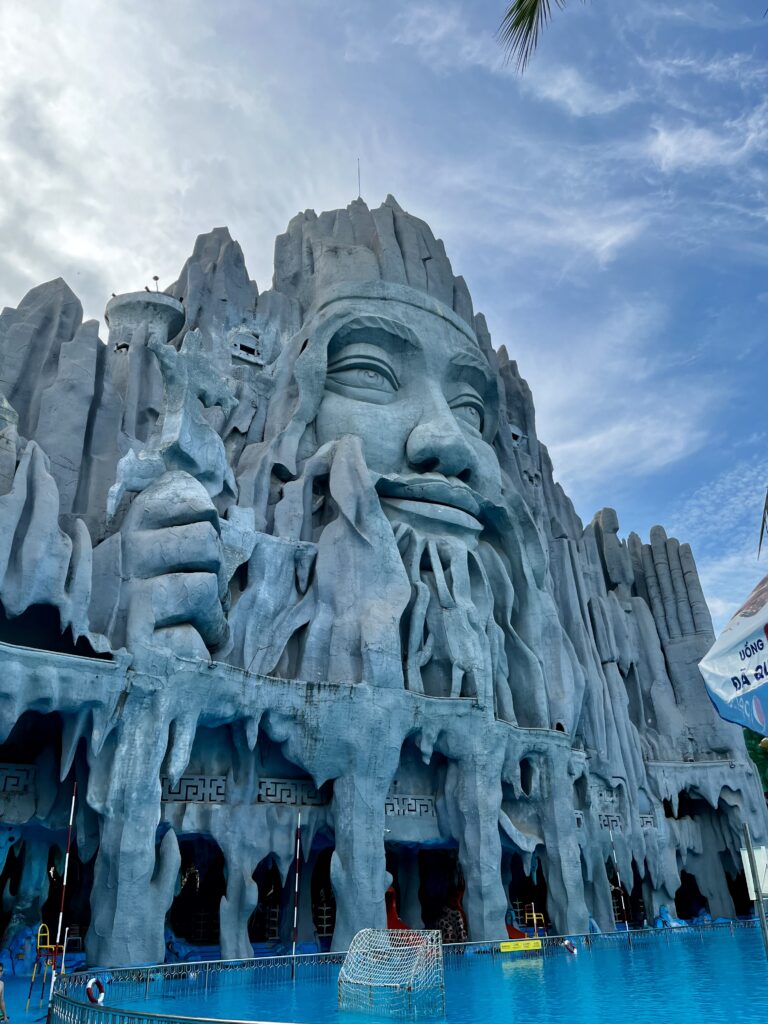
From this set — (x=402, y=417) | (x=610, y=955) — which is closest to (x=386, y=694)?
(x=610, y=955)

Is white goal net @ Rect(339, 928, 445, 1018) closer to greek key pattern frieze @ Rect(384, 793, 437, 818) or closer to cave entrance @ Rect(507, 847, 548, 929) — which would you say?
greek key pattern frieze @ Rect(384, 793, 437, 818)

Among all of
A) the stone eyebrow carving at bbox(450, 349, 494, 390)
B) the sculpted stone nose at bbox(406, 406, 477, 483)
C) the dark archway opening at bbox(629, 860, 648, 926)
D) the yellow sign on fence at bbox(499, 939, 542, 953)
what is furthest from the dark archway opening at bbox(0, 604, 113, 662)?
the dark archway opening at bbox(629, 860, 648, 926)

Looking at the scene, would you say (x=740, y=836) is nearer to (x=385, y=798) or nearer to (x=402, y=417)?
(x=385, y=798)

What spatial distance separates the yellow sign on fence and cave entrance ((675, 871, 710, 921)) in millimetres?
10984

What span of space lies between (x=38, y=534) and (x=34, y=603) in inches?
38.5

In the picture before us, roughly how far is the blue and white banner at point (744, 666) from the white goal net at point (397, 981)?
665 cm

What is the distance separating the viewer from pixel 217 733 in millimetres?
13984

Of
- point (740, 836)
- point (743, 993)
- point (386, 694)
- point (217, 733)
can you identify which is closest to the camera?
point (743, 993)

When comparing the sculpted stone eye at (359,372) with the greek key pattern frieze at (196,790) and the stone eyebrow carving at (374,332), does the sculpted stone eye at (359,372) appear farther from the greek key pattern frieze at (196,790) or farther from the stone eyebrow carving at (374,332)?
the greek key pattern frieze at (196,790)

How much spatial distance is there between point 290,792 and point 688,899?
15413 millimetres

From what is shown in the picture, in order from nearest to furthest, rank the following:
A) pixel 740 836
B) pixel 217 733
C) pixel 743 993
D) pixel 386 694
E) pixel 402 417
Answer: pixel 743 993, pixel 217 733, pixel 386 694, pixel 402 417, pixel 740 836

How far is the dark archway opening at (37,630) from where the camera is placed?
12.9m

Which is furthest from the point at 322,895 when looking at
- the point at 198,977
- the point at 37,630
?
the point at 37,630

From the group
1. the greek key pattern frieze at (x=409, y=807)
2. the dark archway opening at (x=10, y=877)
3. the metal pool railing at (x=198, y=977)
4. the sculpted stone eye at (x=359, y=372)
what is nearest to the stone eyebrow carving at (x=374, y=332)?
the sculpted stone eye at (x=359, y=372)
